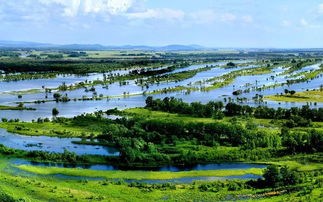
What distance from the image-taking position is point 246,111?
233ft

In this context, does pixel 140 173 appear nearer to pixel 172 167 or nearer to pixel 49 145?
pixel 172 167

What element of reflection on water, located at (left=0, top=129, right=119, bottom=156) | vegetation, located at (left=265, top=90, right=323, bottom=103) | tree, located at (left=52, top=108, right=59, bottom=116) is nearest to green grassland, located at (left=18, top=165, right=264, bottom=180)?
reflection on water, located at (left=0, top=129, right=119, bottom=156)

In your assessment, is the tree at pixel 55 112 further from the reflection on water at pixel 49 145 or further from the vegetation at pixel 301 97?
the vegetation at pixel 301 97

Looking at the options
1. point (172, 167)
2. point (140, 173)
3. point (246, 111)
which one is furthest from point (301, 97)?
point (140, 173)

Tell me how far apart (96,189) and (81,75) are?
115614 millimetres

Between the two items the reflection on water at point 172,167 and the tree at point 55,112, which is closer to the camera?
the reflection on water at point 172,167

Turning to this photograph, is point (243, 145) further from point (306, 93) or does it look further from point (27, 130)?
point (306, 93)

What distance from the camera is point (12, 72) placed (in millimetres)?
151500

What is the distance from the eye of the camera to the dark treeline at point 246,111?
215 ft

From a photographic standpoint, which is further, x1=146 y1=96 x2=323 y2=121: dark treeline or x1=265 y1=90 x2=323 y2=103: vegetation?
x1=265 y1=90 x2=323 y2=103: vegetation

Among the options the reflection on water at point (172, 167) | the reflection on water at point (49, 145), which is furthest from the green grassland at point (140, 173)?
the reflection on water at point (49, 145)

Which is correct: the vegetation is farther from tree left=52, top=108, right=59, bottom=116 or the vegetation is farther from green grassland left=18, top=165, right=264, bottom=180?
green grassland left=18, top=165, right=264, bottom=180

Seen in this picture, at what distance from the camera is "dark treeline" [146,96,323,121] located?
6550 cm

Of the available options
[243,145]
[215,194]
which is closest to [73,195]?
[215,194]
